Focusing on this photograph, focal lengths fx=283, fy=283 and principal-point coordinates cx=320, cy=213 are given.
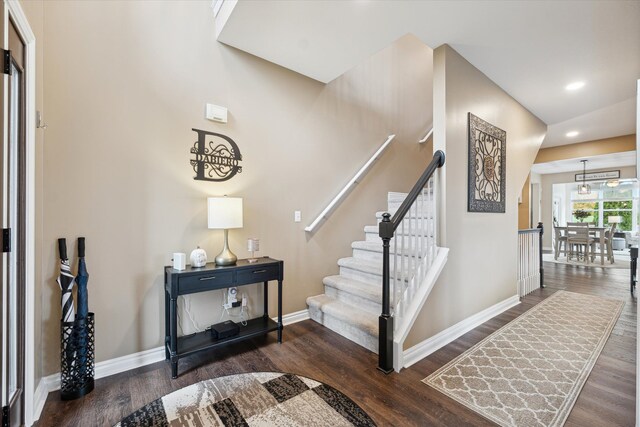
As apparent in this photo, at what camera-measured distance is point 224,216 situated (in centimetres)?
229

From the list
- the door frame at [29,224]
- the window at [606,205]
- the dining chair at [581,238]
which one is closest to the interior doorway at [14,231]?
the door frame at [29,224]

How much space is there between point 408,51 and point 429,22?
2.21m

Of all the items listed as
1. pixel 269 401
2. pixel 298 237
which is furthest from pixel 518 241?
pixel 269 401

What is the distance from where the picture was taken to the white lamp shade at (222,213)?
228 cm

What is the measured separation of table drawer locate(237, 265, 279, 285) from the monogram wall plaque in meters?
0.87

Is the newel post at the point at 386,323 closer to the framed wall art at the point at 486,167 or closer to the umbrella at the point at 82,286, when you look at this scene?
the framed wall art at the point at 486,167

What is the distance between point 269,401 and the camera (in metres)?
1.76

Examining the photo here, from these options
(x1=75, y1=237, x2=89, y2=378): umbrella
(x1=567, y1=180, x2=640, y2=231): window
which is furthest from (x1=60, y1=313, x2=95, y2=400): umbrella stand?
(x1=567, y1=180, x2=640, y2=231): window

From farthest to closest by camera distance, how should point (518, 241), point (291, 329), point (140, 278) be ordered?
point (518, 241) → point (291, 329) → point (140, 278)

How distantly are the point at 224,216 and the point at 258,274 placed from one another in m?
0.58

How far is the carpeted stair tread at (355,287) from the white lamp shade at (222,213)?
131 centimetres

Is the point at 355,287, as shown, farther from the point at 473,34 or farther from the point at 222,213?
the point at 473,34

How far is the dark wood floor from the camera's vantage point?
1640 mm

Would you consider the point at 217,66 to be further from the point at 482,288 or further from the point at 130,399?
the point at 482,288
